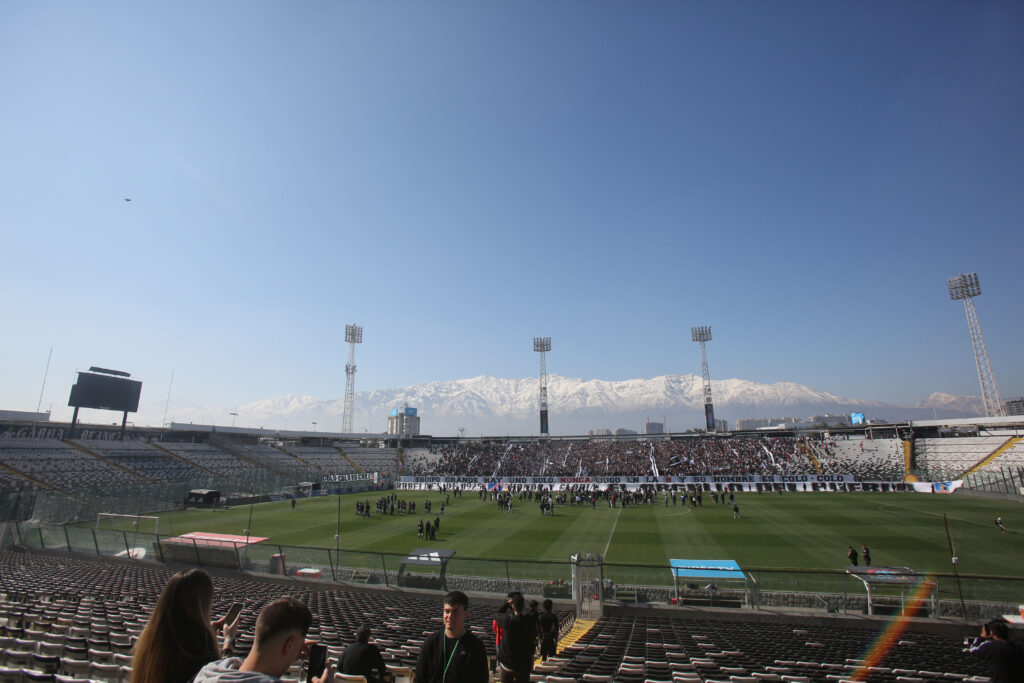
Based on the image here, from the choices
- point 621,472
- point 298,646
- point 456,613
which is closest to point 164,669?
point 298,646

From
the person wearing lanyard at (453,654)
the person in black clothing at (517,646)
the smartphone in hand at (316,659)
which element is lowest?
the person in black clothing at (517,646)

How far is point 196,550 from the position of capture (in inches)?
787

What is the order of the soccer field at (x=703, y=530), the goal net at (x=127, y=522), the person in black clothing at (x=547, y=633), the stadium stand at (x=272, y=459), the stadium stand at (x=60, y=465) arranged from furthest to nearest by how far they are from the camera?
the stadium stand at (x=272, y=459), the stadium stand at (x=60, y=465), the goal net at (x=127, y=522), the soccer field at (x=703, y=530), the person in black clothing at (x=547, y=633)

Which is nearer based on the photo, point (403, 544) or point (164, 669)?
point (164, 669)

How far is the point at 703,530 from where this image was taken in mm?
29766

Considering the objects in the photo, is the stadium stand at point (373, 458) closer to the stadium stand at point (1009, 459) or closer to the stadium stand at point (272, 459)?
the stadium stand at point (272, 459)

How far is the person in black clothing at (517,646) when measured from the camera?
5.36 m

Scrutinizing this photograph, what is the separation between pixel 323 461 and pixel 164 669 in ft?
251

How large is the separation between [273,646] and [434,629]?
9651 mm

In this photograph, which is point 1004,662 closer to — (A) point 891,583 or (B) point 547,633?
(B) point 547,633

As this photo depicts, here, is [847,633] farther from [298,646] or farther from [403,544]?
[403,544]

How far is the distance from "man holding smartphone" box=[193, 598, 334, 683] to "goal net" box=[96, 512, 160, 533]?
3250cm

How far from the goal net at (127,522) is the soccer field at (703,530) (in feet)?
4.91

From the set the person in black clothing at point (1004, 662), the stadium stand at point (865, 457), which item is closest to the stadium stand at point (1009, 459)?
the stadium stand at point (865, 457)
